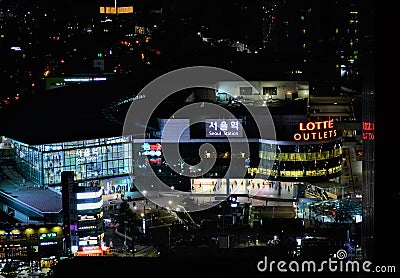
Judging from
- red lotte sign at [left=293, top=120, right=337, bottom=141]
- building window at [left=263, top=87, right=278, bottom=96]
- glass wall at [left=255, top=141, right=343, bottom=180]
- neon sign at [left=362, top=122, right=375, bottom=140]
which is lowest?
glass wall at [left=255, top=141, right=343, bottom=180]

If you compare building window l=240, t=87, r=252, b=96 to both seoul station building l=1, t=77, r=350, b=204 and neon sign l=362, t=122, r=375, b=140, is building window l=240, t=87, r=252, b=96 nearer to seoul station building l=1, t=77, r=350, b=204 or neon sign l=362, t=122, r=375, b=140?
seoul station building l=1, t=77, r=350, b=204

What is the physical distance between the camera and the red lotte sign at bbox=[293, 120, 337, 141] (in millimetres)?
25344

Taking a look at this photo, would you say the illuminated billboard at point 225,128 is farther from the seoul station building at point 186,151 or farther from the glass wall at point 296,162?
the glass wall at point 296,162

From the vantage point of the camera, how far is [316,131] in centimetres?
2558

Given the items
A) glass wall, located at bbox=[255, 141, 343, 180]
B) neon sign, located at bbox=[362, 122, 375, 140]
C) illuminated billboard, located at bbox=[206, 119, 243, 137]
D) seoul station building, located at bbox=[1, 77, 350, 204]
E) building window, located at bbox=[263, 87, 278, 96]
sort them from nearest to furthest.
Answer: neon sign, located at bbox=[362, 122, 375, 140]
seoul station building, located at bbox=[1, 77, 350, 204]
glass wall, located at bbox=[255, 141, 343, 180]
illuminated billboard, located at bbox=[206, 119, 243, 137]
building window, located at bbox=[263, 87, 278, 96]

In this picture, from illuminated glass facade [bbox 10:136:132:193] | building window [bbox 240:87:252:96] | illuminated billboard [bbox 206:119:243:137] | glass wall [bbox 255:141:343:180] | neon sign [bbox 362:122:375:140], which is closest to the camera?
neon sign [bbox 362:122:375:140]

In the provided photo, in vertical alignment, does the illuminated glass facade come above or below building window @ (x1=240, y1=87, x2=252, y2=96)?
below

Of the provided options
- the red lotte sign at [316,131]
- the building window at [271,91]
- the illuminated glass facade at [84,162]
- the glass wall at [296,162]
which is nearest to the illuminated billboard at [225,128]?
the glass wall at [296,162]

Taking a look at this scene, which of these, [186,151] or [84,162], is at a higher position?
[186,151]

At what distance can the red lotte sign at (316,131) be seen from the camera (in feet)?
83.1

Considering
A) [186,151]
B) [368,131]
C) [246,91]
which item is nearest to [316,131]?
[186,151]

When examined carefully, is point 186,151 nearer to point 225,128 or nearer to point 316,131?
point 225,128

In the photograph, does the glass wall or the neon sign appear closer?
the neon sign

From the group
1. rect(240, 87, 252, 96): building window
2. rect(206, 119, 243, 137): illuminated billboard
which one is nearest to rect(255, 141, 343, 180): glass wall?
rect(206, 119, 243, 137): illuminated billboard
